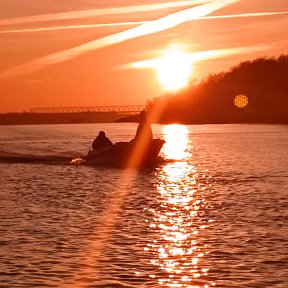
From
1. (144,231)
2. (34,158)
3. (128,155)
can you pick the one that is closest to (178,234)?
(144,231)

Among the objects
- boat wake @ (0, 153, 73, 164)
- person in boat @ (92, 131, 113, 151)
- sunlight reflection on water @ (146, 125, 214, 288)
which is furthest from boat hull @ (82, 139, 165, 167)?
sunlight reflection on water @ (146, 125, 214, 288)

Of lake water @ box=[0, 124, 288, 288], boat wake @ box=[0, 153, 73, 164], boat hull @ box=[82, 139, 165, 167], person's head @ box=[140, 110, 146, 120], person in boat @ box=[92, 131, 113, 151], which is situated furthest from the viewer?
boat wake @ box=[0, 153, 73, 164]

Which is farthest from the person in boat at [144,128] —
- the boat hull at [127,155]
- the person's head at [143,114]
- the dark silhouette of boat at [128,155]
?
the boat hull at [127,155]

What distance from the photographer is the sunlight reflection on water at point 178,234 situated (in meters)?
20.8

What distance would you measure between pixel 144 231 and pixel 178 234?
1.13m

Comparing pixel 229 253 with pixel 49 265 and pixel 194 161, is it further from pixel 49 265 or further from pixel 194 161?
pixel 194 161

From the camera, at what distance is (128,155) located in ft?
183

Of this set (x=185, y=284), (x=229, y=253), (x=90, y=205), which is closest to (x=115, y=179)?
(x=90, y=205)

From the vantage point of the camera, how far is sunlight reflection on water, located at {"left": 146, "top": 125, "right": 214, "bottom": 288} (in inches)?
820

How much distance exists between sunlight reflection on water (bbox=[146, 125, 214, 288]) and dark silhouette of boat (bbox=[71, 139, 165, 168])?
28.4 ft

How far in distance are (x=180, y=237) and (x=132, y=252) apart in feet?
9.45

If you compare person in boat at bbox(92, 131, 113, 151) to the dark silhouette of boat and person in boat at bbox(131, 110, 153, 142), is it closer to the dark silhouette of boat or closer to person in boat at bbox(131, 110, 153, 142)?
the dark silhouette of boat

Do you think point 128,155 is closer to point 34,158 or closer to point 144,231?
point 34,158

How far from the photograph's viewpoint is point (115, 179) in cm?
4919
